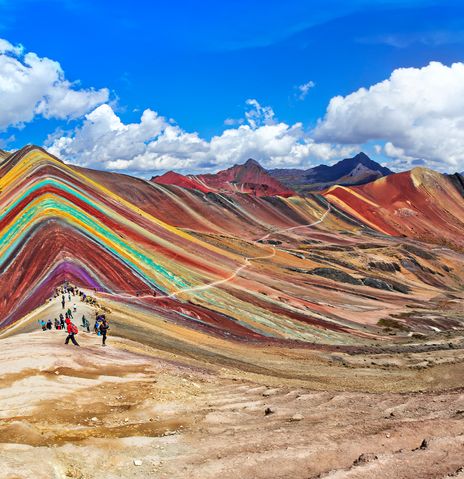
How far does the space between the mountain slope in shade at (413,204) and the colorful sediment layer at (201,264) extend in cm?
2743

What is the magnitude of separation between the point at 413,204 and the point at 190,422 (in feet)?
539

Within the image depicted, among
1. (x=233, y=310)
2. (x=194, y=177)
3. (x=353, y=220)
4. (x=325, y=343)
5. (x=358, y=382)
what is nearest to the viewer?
(x=358, y=382)

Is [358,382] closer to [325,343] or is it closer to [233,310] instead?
[325,343]

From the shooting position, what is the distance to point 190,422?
49.9 ft

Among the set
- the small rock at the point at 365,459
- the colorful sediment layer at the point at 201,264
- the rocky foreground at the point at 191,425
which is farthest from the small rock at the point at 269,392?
the colorful sediment layer at the point at 201,264

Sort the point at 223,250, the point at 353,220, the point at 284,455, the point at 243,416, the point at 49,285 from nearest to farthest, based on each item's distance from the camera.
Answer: the point at 284,455
the point at 243,416
the point at 49,285
the point at 223,250
the point at 353,220

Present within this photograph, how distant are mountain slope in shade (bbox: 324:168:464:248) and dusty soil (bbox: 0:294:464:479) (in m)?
133

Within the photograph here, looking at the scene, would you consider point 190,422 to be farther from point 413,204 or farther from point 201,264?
point 413,204

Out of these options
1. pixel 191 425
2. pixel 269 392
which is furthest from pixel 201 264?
pixel 191 425

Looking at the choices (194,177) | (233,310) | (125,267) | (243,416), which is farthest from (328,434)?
(194,177)

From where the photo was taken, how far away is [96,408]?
54.6ft

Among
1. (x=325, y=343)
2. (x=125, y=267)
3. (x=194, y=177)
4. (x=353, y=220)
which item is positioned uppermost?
(x=194, y=177)

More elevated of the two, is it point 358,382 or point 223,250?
point 223,250

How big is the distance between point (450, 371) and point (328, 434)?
22.1 m
